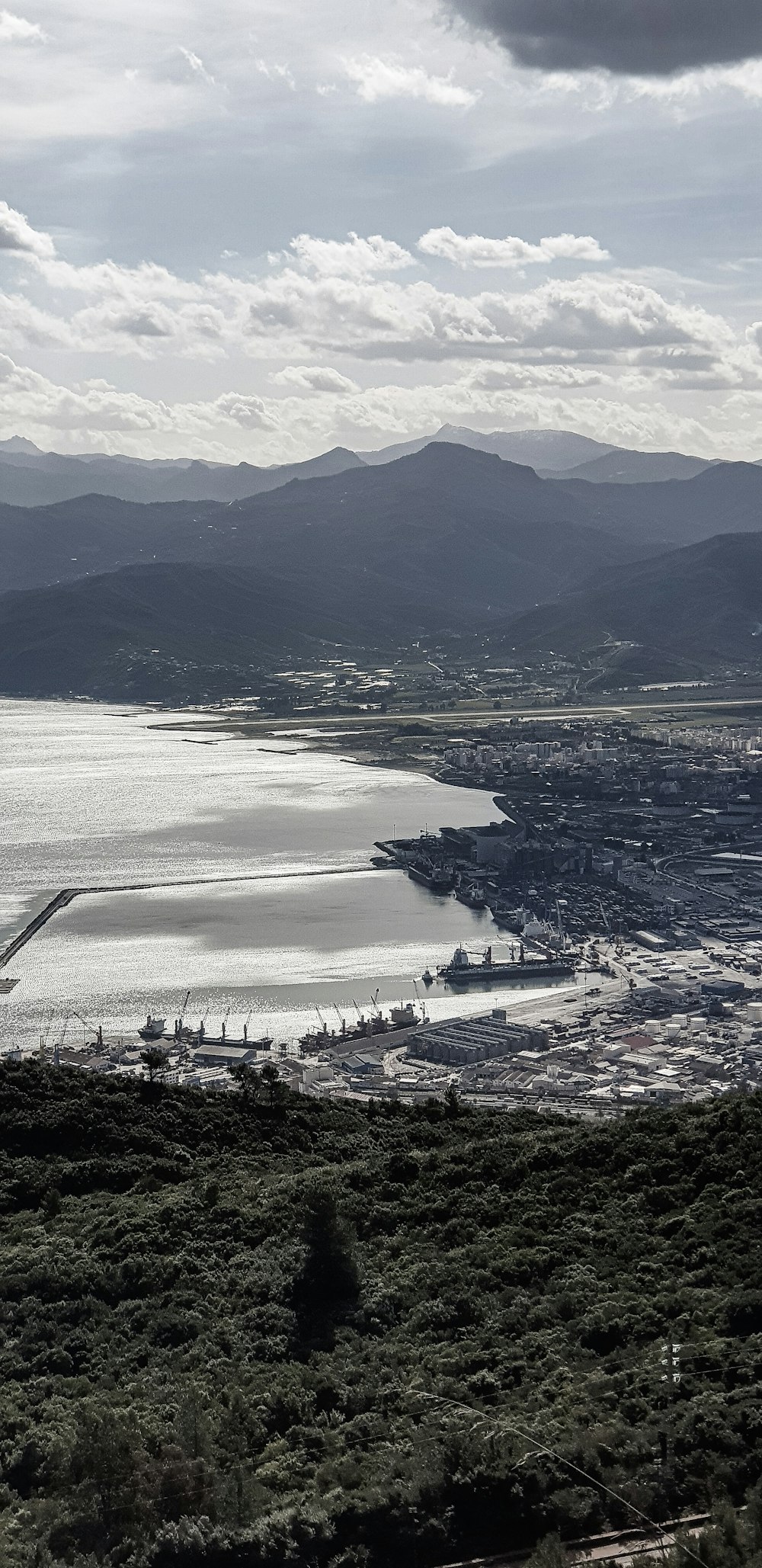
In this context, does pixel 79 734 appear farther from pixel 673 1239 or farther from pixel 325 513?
pixel 325 513

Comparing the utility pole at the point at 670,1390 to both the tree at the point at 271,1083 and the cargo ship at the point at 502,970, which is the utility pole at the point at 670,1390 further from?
the cargo ship at the point at 502,970

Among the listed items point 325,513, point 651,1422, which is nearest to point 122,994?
point 651,1422

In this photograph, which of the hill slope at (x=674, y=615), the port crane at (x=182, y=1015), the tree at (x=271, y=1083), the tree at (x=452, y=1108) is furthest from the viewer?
the hill slope at (x=674, y=615)

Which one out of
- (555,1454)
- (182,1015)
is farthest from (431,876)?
(555,1454)

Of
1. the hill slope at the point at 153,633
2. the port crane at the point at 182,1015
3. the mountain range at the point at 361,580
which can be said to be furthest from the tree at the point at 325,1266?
the mountain range at the point at 361,580

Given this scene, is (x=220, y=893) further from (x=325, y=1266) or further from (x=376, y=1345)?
(x=376, y=1345)
